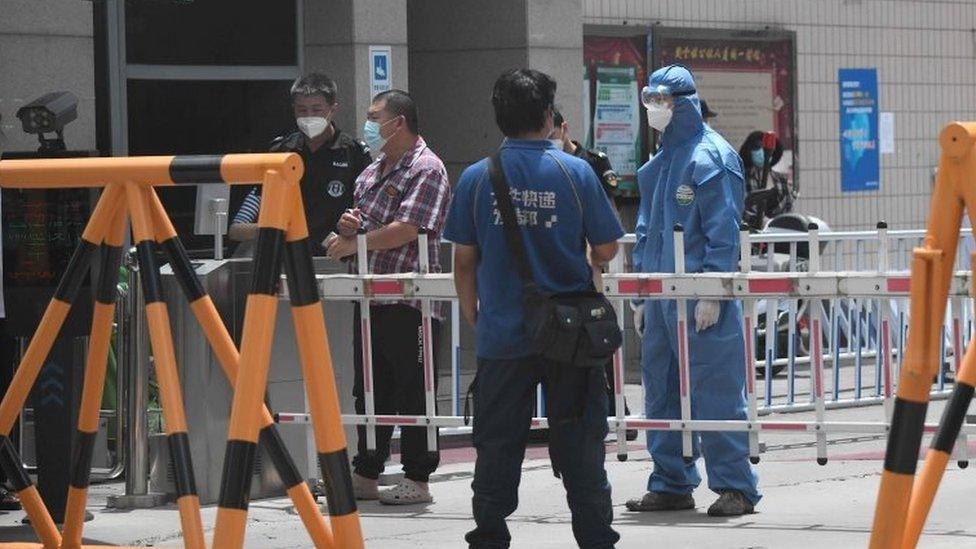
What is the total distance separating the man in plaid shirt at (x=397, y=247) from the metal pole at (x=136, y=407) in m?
0.95

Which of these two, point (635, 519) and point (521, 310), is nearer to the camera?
point (521, 310)

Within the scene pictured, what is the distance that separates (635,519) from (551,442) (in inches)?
76.9

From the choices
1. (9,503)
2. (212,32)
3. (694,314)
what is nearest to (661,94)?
(694,314)

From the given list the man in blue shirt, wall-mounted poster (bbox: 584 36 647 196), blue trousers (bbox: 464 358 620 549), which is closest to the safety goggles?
the man in blue shirt

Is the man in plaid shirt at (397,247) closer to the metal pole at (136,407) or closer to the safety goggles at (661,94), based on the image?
the metal pole at (136,407)

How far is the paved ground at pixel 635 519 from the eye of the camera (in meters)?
8.66

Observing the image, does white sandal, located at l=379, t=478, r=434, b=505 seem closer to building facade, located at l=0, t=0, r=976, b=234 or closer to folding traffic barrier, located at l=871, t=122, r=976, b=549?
building facade, located at l=0, t=0, r=976, b=234

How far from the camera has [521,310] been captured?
288 inches

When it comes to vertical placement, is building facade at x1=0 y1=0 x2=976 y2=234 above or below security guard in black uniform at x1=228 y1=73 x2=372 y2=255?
above

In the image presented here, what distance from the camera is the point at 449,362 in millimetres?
14914

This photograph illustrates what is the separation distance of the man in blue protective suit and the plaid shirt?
0.97 m

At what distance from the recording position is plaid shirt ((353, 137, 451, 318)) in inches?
380

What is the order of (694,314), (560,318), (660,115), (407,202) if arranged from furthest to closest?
(407,202) → (660,115) → (694,314) → (560,318)

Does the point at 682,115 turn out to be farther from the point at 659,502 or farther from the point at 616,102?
the point at 616,102
